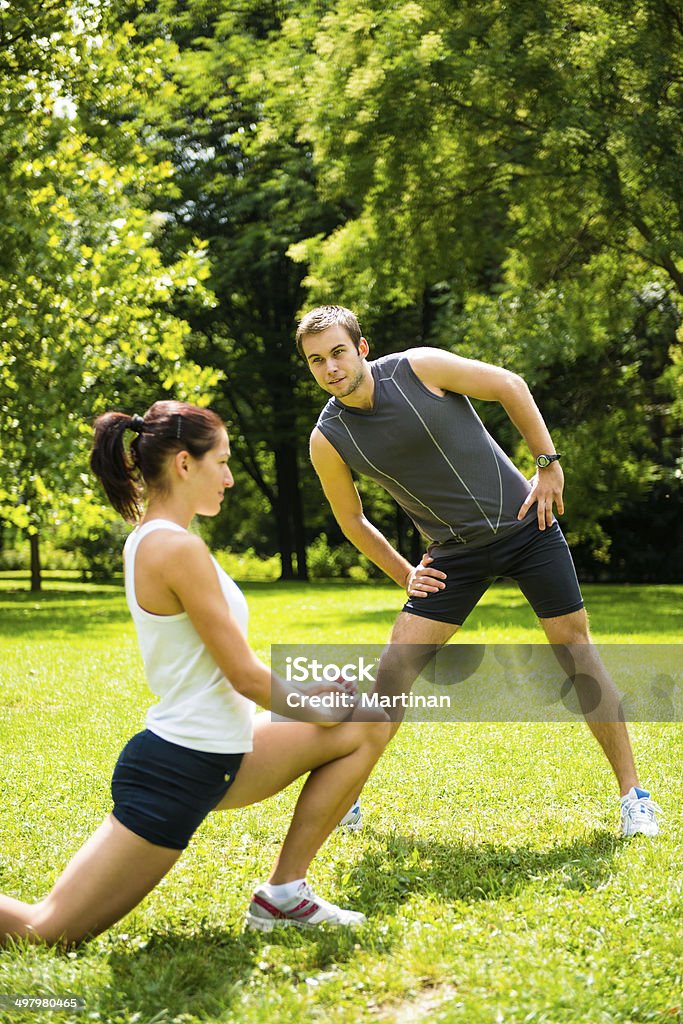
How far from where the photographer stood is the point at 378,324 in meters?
26.6

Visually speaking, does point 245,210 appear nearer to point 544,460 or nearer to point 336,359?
point 336,359

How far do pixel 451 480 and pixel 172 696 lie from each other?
171 centimetres

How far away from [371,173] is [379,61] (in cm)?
147

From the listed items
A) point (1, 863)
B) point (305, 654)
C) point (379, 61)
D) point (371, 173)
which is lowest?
point (305, 654)

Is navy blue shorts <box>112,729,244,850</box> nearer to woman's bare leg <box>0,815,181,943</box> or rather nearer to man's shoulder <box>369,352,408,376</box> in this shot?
woman's bare leg <box>0,815,181,943</box>

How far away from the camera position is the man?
442 centimetres

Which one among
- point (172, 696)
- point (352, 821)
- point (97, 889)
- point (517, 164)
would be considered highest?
point (517, 164)

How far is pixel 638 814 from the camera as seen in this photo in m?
4.45

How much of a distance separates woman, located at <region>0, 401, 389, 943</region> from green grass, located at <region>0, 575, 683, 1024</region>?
234 millimetres

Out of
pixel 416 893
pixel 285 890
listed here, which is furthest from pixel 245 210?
pixel 285 890

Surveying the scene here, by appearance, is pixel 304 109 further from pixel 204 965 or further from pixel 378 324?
pixel 204 965

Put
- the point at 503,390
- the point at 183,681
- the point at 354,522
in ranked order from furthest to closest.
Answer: the point at 354,522
the point at 503,390
the point at 183,681

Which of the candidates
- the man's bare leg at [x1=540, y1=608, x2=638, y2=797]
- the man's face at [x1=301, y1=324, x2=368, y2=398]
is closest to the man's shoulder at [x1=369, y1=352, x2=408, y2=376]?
the man's face at [x1=301, y1=324, x2=368, y2=398]

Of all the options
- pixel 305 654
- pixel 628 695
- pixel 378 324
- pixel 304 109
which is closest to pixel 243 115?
pixel 304 109
